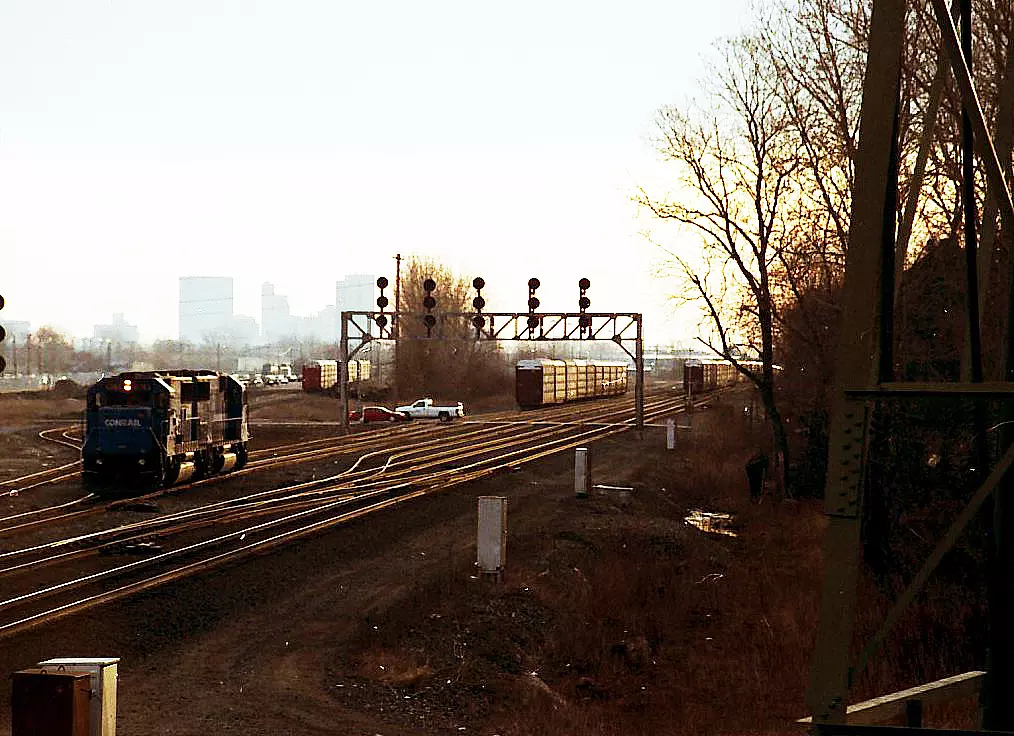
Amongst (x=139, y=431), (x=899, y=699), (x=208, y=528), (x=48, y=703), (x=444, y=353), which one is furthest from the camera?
(x=444, y=353)

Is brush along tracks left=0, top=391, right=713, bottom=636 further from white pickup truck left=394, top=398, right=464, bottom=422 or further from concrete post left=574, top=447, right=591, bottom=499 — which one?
white pickup truck left=394, top=398, right=464, bottom=422

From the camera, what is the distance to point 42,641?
1470cm

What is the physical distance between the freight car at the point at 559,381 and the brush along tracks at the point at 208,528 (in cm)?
3035

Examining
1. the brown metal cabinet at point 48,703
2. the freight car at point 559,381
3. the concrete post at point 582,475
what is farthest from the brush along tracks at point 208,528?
the freight car at point 559,381

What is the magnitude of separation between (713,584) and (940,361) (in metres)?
8.43

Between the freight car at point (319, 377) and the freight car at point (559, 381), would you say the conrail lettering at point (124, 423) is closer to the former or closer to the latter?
the freight car at point (559, 381)

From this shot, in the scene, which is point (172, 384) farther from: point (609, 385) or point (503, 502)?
point (609, 385)

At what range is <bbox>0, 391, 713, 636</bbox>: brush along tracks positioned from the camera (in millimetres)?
18125

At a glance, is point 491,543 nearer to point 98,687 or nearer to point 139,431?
point 98,687

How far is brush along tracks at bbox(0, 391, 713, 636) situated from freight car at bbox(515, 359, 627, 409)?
3035cm

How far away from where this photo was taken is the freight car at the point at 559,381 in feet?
262

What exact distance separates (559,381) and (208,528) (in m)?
61.9

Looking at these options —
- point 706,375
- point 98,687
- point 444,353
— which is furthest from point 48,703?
point 706,375

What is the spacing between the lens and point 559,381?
8562 centimetres
